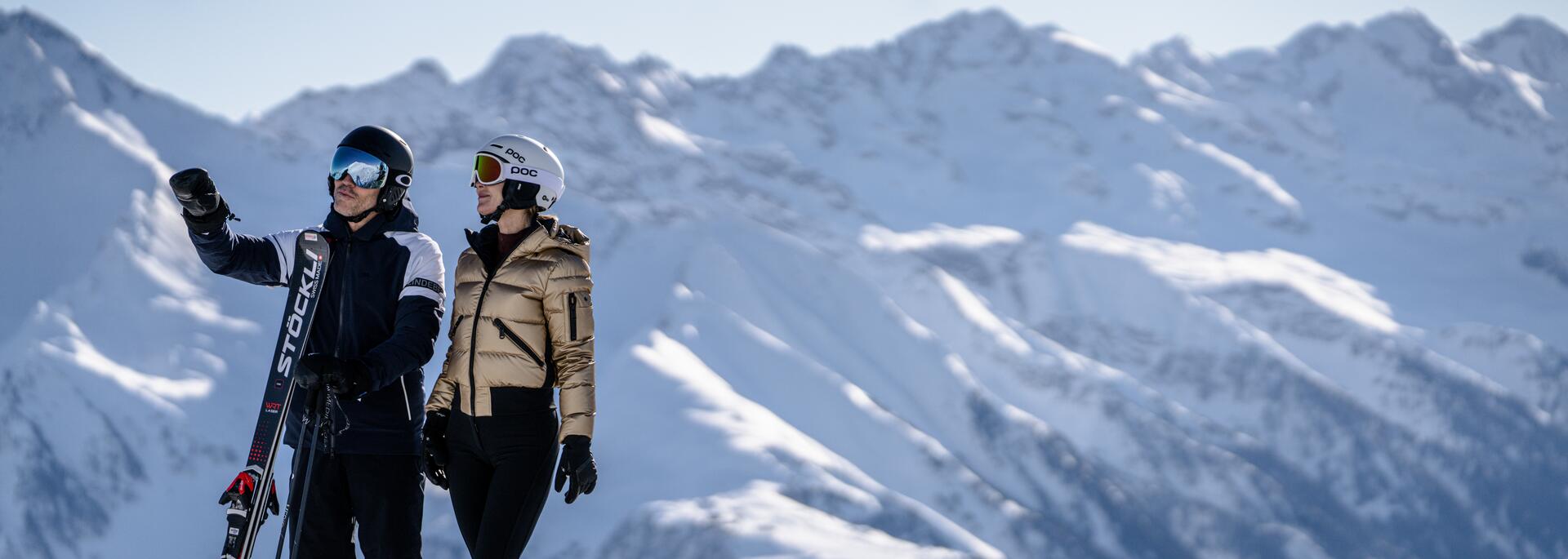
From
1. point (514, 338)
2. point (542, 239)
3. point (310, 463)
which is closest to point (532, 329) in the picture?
point (514, 338)

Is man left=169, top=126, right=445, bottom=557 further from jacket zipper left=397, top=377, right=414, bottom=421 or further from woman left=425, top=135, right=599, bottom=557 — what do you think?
woman left=425, top=135, right=599, bottom=557

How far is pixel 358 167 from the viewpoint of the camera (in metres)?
7.77

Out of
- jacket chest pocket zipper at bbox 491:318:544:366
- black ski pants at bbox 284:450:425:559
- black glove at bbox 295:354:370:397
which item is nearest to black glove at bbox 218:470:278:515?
black ski pants at bbox 284:450:425:559

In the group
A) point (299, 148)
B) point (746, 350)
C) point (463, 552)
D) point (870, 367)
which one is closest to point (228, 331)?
point (463, 552)

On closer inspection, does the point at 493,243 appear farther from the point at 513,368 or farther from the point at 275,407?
the point at 275,407

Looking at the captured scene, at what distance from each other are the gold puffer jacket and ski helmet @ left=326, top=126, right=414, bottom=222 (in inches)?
29.2

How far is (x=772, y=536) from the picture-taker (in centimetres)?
12350

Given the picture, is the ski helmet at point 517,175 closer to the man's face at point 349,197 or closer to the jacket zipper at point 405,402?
the man's face at point 349,197

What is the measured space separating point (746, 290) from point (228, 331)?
209ft

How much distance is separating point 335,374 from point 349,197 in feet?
4.35

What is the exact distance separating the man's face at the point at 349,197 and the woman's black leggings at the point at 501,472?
1461 millimetres

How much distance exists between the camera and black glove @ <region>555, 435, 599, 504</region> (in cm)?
830

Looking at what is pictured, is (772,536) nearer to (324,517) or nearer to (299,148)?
(299,148)

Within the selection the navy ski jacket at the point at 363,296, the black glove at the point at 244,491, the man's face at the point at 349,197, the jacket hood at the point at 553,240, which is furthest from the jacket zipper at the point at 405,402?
the jacket hood at the point at 553,240
